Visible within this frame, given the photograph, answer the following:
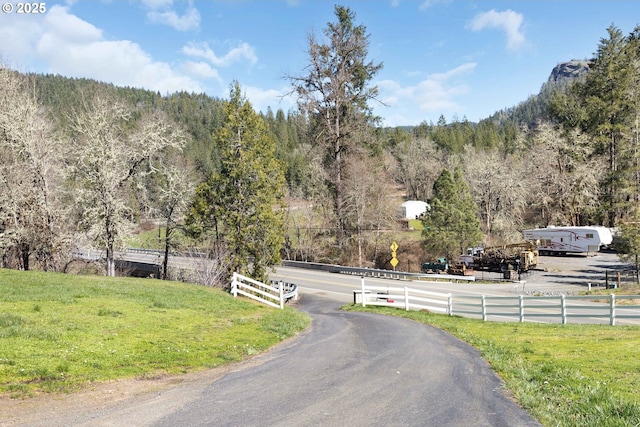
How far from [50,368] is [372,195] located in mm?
42131

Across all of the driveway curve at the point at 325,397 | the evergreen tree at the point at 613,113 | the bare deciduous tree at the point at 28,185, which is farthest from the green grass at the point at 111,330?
the evergreen tree at the point at 613,113

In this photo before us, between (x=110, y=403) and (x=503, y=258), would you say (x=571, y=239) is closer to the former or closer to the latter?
(x=503, y=258)

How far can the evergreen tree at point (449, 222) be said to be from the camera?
143ft

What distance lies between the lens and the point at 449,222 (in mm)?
43906

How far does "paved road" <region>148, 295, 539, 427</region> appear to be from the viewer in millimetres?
6461

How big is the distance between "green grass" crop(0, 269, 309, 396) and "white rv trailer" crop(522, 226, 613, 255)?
41290 mm

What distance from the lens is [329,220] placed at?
2115 inches

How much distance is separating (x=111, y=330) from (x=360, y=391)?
6939 millimetres

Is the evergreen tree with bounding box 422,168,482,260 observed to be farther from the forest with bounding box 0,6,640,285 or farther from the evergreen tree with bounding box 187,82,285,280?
the evergreen tree with bounding box 187,82,285,280

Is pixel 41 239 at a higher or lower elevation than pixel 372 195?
lower

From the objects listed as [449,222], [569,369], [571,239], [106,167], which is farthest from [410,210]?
[569,369]

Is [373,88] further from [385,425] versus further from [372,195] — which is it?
[385,425]

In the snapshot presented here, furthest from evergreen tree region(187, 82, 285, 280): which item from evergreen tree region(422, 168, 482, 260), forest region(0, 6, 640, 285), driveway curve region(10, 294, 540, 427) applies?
evergreen tree region(422, 168, 482, 260)

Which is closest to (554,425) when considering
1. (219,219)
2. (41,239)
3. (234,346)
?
(234,346)
